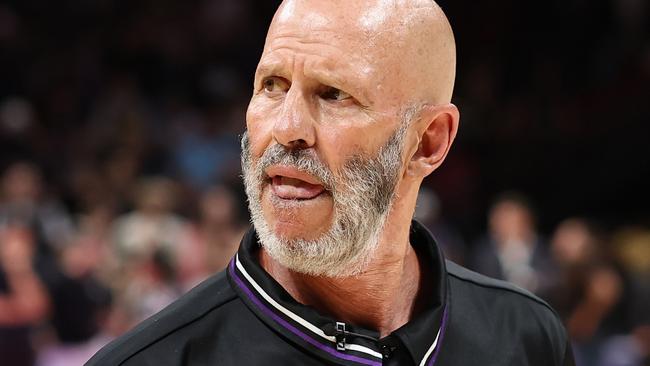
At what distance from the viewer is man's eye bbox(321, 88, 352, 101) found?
2203mm

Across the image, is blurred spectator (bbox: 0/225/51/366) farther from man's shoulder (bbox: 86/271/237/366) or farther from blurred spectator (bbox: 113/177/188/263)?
man's shoulder (bbox: 86/271/237/366)

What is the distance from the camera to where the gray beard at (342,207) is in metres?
2.19

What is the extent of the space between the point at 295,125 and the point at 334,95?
0.12 m

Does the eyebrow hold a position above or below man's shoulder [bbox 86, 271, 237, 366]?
above

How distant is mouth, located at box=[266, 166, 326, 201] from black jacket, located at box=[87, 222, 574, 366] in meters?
0.21

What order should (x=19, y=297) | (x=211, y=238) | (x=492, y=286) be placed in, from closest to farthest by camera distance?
(x=492, y=286) → (x=19, y=297) → (x=211, y=238)

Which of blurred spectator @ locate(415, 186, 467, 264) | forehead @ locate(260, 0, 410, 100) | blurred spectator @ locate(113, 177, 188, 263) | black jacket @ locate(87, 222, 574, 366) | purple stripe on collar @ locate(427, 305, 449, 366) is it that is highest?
forehead @ locate(260, 0, 410, 100)

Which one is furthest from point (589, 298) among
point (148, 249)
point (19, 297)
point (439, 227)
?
point (19, 297)

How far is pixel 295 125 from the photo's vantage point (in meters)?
2.15

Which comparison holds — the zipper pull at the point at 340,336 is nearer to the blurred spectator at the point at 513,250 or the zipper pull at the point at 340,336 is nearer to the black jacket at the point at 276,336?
the black jacket at the point at 276,336

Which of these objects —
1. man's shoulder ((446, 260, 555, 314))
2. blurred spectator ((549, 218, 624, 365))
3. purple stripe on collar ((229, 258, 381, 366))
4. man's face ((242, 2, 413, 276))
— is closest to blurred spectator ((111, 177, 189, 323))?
blurred spectator ((549, 218, 624, 365))

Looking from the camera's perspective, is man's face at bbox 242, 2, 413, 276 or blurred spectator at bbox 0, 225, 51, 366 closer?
man's face at bbox 242, 2, 413, 276

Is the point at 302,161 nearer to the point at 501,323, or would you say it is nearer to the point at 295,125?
the point at 295,125

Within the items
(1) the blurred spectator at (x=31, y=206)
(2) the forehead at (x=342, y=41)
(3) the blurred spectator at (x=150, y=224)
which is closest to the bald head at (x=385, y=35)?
(2) the forehead at (x=342, y=41)
